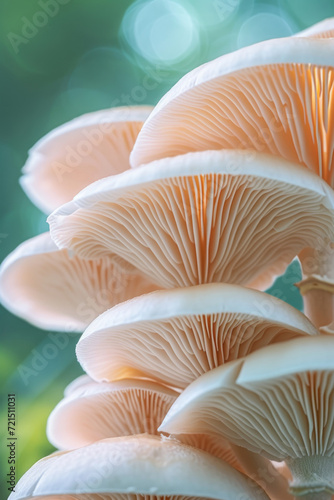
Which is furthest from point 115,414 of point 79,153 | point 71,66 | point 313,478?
point 71,66

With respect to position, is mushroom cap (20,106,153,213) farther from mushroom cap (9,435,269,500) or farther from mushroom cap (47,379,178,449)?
mushroom cap (9,435,269,500)

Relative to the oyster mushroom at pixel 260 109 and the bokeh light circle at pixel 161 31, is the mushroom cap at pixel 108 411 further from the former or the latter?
the bokeh light circle at pixel 161 31

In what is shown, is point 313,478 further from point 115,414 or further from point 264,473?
point 115,414

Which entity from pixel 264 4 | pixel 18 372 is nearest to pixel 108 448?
pixel 18 372

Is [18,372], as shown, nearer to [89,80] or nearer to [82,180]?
[82,180]
